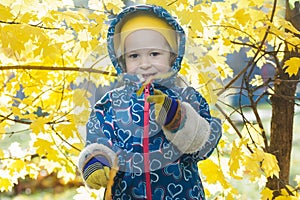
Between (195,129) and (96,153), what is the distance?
0.20 m

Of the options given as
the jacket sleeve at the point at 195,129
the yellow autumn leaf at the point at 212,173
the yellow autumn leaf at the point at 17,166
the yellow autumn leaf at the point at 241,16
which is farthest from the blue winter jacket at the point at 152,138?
the yellow autumn leaf at the point at 17,166

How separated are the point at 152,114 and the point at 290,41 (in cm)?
69

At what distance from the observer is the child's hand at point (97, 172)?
3.75 feet

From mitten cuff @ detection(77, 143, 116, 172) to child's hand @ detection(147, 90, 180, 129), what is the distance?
0.41 feet

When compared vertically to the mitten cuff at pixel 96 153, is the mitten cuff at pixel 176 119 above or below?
above

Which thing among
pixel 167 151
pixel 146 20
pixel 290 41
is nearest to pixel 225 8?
pixel 290 41

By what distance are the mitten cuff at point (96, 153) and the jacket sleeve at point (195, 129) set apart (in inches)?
4.7

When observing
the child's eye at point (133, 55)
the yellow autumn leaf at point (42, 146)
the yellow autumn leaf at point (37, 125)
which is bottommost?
the child's eye at point (133, 55)

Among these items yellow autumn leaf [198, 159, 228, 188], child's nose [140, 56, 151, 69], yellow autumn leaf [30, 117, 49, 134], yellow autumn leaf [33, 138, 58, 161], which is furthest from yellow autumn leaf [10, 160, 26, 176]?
child's nose [140, 56, 151, 69]

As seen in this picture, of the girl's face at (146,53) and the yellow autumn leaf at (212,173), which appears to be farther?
the yellow autumn leaf at (212,173)

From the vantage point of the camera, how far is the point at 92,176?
1.15 m

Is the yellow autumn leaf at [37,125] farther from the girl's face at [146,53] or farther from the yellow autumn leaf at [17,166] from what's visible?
the girl's face at [146,53]

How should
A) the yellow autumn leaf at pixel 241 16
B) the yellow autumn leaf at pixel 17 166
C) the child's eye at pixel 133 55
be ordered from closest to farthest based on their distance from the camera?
the child's eye at pixel 133 55 → the yellow autumn leaf at pixel 241 16 → the yellow autumn leaf at pixel 17 166

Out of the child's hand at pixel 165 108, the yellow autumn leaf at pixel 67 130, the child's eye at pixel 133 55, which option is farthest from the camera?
the yellow autumn leaf at pixel 67 130
